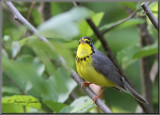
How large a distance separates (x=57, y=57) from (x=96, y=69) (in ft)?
6.58

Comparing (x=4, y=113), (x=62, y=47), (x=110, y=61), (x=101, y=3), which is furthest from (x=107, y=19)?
(x=62, y=47)

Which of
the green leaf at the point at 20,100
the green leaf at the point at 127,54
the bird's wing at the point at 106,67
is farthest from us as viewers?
the green leaf at the point at 127,54

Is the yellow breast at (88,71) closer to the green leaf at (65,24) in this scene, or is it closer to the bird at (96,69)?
the bird at (96,69)

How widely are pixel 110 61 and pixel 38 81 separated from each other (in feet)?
7.20

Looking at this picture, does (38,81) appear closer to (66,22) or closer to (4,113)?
(66,22)

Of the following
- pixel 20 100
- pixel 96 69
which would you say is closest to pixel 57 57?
pixel 20 100

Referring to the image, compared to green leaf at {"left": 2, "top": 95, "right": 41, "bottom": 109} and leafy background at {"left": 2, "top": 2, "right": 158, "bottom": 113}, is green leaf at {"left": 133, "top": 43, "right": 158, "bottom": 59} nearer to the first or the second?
leafy background at {"left": 2, "top": 2, "right": 158, "bottom": 113}

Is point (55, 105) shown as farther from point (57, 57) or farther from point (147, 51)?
point (57, 57)

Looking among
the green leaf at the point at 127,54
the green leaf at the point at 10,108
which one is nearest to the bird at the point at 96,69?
the green leaf at the point at 127,54

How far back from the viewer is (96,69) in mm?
2877

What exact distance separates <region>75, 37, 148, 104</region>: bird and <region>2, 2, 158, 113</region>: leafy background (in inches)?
5.5

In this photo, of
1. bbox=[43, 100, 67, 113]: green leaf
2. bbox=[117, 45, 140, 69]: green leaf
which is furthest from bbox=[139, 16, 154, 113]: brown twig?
bbox=[43, 100, 67, 113]: green leaf

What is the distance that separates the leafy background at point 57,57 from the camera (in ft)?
2.68

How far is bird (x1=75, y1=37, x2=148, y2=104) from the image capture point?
278 cm
